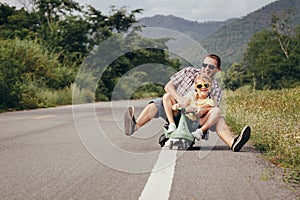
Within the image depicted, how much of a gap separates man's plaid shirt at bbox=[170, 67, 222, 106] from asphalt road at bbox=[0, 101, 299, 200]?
76cm

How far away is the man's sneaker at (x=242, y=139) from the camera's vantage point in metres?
6.04

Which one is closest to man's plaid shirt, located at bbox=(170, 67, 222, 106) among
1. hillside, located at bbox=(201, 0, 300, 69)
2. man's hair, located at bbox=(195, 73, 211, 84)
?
man's hair, located at bbox=(195, 73, 211, 84)

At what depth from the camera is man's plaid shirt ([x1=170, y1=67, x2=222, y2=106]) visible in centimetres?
631

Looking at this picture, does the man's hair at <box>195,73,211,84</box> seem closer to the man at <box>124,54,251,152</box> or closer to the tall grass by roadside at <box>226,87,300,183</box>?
the man at <box>124,54,251,152</box>

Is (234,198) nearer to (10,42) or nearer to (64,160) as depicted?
(64,160)

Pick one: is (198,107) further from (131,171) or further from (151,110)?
(131,171)

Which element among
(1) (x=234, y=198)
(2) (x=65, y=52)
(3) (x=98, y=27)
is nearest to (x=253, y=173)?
(1) (x=234, y=198)

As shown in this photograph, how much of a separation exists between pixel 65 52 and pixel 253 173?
A: 33178mm

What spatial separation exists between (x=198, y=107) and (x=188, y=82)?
0.37 meters

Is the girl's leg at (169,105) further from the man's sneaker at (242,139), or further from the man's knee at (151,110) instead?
the man's sneaker at (242,139)

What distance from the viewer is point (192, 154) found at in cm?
621

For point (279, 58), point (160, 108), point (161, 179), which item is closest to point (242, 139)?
point (160, 108)

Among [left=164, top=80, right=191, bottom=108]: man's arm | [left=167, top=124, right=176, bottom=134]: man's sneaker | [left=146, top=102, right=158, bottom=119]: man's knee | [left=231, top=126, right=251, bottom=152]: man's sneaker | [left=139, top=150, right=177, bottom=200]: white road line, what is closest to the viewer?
[left=139, top=150, right=177, bottom=200]: white road line

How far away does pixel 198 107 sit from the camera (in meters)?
6.21
